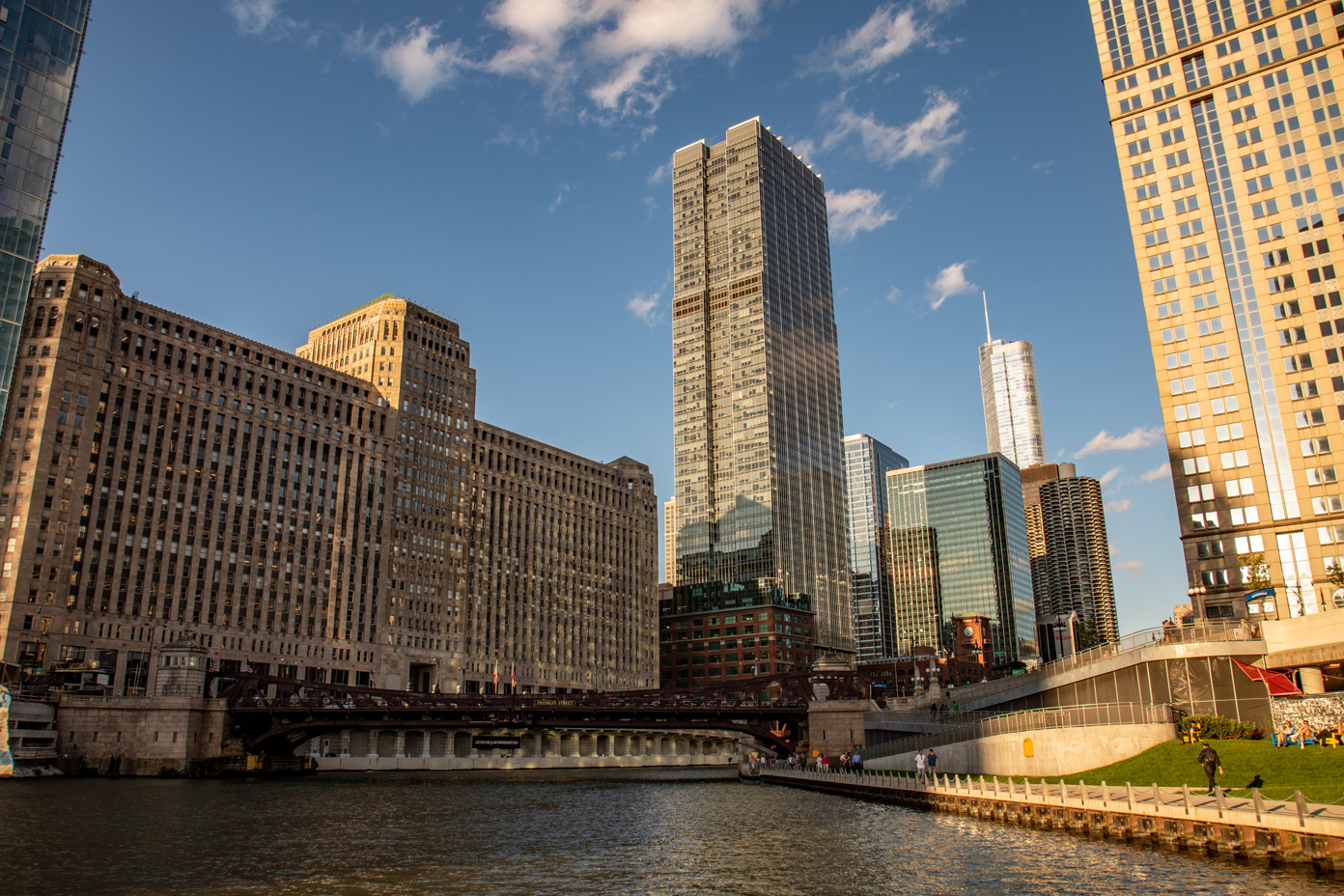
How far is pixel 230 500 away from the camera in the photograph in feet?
519

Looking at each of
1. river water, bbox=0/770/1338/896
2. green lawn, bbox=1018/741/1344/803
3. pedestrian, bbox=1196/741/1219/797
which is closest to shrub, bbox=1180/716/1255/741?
green lawn, bbox=1018/741/1344/803

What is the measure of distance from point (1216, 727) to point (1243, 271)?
72.5 metres

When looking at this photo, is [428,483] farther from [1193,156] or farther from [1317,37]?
[1317,37]

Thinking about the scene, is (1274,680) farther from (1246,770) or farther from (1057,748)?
(1246,770)

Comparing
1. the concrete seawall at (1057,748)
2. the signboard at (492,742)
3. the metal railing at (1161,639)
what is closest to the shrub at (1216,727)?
the concrete seawall at (1057,748)

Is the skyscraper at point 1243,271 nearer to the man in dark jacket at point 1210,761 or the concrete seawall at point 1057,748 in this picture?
the concrete seawall at point 1057,748

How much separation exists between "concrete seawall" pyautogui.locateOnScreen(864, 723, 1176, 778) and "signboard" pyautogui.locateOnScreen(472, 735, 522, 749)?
4315 inches

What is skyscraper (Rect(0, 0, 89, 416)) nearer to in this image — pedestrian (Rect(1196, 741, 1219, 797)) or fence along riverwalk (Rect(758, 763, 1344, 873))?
fence along riverwalk (Rect(758, 763, 1344, 873))

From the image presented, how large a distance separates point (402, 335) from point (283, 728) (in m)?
98.4

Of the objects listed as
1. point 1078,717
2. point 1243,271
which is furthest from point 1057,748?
point 1243,271

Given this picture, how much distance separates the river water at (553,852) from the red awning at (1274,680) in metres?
25.6

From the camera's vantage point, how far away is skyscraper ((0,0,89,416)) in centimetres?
9812

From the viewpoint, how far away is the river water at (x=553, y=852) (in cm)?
3584

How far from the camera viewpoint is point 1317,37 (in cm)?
11081
